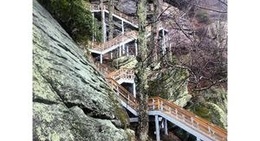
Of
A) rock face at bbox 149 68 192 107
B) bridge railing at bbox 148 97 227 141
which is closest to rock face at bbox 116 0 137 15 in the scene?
rock face at bbox 149 68 192 107

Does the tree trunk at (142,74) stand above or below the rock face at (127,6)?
below

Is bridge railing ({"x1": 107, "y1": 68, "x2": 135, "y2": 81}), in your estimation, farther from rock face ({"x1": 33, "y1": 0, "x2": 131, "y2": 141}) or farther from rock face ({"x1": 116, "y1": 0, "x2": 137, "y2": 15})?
rock face ({"x1": 116, "y1": 0, "x2": 137, "y2": 15})

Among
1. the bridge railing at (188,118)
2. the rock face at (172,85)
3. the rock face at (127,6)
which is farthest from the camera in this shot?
the rock face at (127,6)

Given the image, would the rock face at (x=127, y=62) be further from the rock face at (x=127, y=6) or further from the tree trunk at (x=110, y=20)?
the rock face at (x=127, y=6)

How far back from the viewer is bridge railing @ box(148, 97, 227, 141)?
2.55 metres

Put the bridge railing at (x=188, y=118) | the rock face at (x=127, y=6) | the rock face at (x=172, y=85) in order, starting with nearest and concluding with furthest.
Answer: the bridge railing at (x=188, y=118)
the rock face at (x=172, y=85)
the rock face at (x=127, y=6)

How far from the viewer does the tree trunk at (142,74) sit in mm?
2732

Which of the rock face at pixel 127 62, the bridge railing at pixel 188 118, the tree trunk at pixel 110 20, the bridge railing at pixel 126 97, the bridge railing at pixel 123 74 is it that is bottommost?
the bridge railing at pixel 188 118

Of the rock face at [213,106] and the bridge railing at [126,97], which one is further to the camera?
the bridge railing at [126,97]

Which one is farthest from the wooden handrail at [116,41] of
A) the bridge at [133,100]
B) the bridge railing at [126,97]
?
the bridge railing at [126,97]

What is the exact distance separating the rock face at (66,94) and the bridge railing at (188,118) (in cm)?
20
